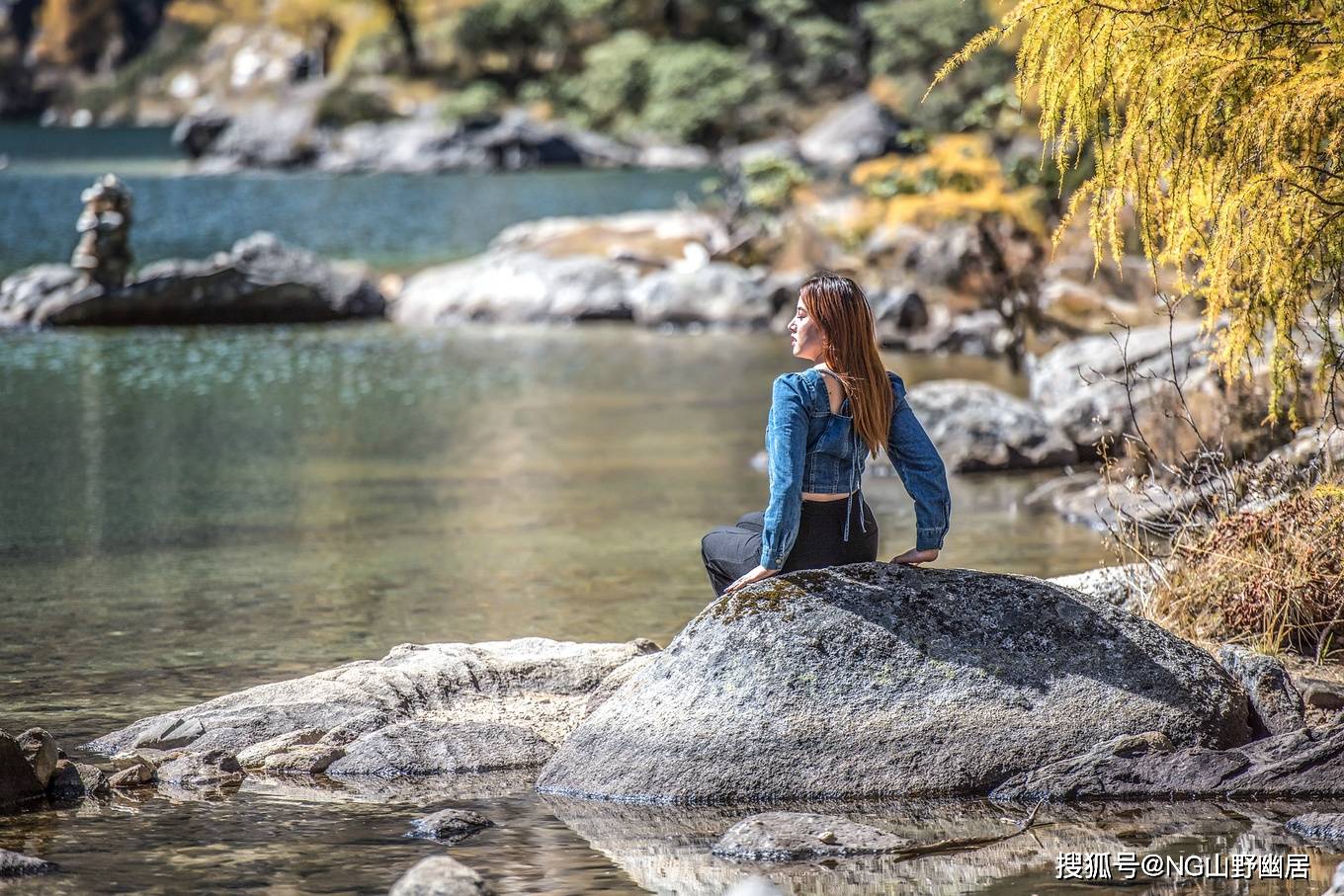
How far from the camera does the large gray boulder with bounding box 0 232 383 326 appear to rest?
110 ft

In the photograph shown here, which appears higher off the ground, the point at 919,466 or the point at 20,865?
the point at 919,466

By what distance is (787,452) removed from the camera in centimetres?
802

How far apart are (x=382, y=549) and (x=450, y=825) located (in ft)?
24.8

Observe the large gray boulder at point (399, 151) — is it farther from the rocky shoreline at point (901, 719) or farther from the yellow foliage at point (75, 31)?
the yellow foliage at point (75, 31)

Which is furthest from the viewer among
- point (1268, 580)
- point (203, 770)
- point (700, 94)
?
Result: point (700, 94)

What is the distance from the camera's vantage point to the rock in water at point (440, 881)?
6523mm

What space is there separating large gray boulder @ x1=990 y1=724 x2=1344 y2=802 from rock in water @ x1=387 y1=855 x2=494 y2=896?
8.67 ft

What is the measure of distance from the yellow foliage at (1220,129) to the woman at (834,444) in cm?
182

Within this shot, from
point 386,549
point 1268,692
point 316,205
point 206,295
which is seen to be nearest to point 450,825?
point 1268,692

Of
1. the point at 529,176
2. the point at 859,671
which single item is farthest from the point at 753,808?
the point at 529,176

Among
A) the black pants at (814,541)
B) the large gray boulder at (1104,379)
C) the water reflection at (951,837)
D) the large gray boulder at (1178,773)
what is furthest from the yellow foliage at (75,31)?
the large gray boulder at (1178,773)

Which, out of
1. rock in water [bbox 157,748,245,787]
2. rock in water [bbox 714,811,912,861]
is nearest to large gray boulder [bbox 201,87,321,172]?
rock in water [bbox 157,748,245,787]

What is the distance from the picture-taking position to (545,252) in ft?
130

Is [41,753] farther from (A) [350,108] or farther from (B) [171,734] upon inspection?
(A) [350,108]
